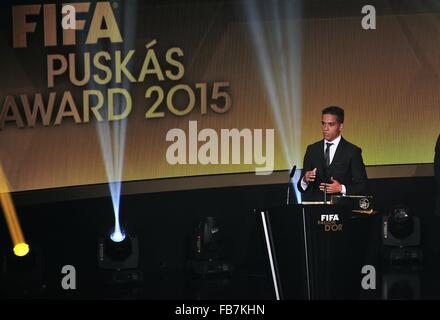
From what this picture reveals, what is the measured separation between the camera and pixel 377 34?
26.9ft

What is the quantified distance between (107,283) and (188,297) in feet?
2.86

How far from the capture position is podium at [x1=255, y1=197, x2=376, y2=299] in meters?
5.86

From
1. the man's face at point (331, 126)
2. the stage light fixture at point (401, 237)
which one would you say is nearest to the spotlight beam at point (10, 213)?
the man's face at point (331, 126)

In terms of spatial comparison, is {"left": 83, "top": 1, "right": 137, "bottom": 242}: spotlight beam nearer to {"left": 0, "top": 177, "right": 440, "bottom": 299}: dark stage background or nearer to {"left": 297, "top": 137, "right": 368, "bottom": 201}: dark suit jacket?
{"left": 0, "top": 177, "right": 440, "bottom": 299}: dark stage background

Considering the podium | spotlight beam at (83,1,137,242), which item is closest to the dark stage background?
spotlight beam at (83,1,137,242)

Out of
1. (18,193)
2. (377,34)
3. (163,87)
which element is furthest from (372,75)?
(18,193)

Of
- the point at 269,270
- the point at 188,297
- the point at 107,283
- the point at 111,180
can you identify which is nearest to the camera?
the point at 269,270

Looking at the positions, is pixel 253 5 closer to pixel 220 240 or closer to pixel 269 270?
pixel 220 240

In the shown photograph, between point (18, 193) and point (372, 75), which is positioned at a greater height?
point (372, 75)

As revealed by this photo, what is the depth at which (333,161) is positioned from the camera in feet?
24.4

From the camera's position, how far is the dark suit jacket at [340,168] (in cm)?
737

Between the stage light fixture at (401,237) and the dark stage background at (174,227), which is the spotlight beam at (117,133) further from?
the stage light fixture at (401,237)

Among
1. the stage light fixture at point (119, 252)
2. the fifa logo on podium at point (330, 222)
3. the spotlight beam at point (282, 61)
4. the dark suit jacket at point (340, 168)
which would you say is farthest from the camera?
the spotlight beam at point (282, 61)

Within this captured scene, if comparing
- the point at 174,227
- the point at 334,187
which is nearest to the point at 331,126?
the point at 334,187
